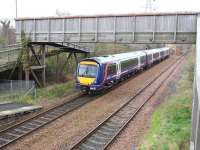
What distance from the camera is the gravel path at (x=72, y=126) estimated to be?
43.5 feet

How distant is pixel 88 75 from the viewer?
75.2ft

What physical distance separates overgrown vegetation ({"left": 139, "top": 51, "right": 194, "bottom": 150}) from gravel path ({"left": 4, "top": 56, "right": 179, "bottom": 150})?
2.84 m

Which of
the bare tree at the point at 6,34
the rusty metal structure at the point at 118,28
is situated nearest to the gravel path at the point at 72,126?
the rusty metal structure at the point at 118,28

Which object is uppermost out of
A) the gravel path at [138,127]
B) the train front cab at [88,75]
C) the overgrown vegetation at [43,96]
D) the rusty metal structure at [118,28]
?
the rusty metal structure at [118,28]

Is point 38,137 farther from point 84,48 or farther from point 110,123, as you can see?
point 84,48

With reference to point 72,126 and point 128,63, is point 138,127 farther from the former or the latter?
point 128,63

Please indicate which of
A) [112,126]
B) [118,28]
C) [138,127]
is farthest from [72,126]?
[118,28]

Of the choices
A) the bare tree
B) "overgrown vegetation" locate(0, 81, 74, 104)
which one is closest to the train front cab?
"overgrown vegetation" locate(0, 81, 74, 104)

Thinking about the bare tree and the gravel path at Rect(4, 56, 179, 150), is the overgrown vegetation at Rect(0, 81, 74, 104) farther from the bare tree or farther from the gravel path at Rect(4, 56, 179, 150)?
the bare tree

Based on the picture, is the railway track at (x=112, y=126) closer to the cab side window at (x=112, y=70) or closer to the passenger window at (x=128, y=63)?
the cab side window at (x=112, y=70)

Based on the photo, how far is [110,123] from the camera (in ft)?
54.1

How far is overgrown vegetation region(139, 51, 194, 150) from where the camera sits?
12.4 meters

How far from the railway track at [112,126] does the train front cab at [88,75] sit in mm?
2818

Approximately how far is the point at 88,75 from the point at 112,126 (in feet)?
24.5
